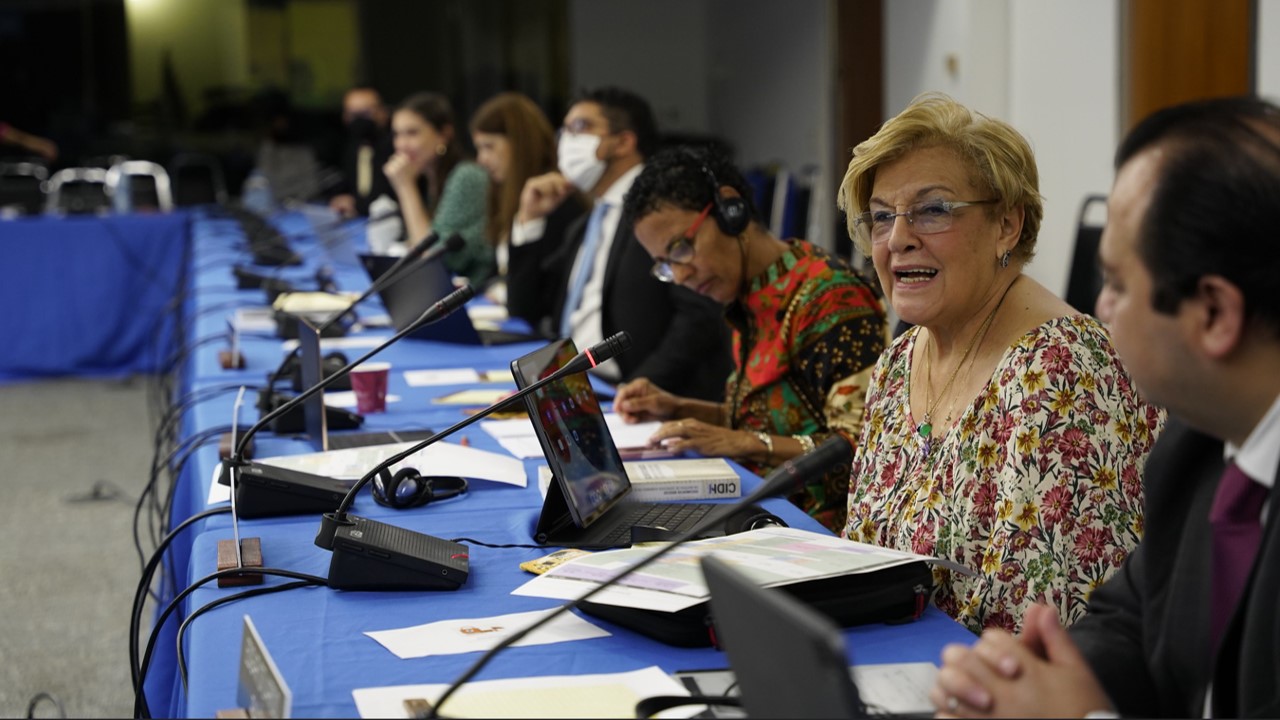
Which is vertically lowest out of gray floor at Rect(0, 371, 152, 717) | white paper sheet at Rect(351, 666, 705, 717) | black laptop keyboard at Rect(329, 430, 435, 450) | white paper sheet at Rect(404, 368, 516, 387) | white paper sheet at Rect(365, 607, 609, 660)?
gray floor at Rect(0, 371, 152, 717)

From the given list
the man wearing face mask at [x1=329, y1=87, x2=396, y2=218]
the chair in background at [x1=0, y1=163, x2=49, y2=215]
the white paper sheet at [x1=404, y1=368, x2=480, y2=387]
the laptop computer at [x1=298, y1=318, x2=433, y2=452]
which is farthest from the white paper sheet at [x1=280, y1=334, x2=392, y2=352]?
the chair in background at [x1=0, y1=163, x2=49, y2=215]

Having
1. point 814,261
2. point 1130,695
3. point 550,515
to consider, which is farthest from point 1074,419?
point 814,261

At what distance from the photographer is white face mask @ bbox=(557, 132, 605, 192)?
3.76 metres

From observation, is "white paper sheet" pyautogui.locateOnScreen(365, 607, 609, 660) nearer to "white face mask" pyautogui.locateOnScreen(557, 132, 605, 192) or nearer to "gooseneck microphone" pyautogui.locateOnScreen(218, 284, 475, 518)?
"gooseneck microphone" pyautogui.locateOnScreen(218, 284, 475, 518)

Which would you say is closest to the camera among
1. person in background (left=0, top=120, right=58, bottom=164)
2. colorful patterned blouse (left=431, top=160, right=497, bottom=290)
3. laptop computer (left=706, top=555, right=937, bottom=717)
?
laptop computer (left=706, top=555, right=937, bottom=717)

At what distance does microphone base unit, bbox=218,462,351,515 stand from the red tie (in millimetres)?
1183

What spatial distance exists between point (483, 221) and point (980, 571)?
11.8 ft

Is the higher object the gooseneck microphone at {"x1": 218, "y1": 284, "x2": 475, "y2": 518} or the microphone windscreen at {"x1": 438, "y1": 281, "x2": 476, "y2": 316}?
the microphone windscreen at {"x1": 438, "y1": 281, "x2": 476, "y2": 316}

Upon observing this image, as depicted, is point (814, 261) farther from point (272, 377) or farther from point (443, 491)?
point (272, 377)

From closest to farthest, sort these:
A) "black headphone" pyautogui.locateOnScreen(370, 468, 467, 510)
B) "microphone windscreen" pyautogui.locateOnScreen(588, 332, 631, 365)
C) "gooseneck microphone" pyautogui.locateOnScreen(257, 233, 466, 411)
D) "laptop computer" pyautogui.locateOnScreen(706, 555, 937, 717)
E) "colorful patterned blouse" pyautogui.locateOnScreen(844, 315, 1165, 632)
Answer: "laptop computer" pyautogui.locateOnScreen(706, 555, 937, 717), "colorful patterned blouse" pyautogui.locateOnScreen(844, 315, 1165, 632), "microphone windscreen" pyautogui.locateOnScreen(588, 332, 631, 365), "black headphone" pyautogui.locateOnScreen(370, 468, 467, 510), "gooseneck microphone" pyautogui.locateOnScreen(257, 233, 466, 411)

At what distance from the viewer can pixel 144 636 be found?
3.04 m

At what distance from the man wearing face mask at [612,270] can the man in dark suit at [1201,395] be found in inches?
76.5

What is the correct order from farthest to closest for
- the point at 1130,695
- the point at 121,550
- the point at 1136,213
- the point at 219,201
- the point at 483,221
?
the point at 219,201, the point at 483,221, the point at 121,550, the point at 1130,695, the point at 1136,213

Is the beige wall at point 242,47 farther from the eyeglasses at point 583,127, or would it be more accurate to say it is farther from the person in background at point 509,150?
the eyeglasses at point 583,127
